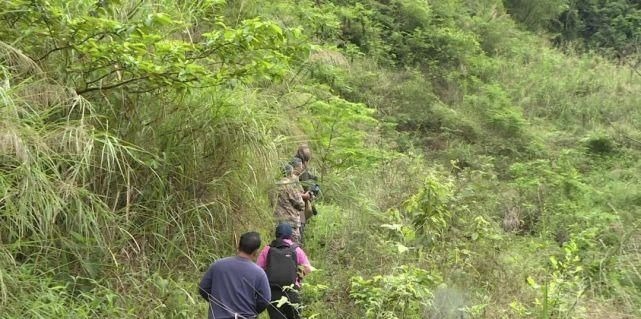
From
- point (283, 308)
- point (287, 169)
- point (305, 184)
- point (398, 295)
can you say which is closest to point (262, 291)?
point (283, 308)

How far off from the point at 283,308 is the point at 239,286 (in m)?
0.89

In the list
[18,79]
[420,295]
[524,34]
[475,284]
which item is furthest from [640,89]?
[18,79]

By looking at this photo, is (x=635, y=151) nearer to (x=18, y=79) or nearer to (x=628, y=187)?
(x=628, y=187)

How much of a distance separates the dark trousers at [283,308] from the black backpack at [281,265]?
0.08m

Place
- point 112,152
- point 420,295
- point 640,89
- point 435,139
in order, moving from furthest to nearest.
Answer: point 640,89 → point 435,139 → point 112,152 → point 420,295

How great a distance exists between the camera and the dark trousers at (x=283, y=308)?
559 cm

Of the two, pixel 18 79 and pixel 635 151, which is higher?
pixel 18 79

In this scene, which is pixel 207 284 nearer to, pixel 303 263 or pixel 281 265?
pixel 281 265

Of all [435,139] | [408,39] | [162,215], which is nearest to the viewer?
[162,215]

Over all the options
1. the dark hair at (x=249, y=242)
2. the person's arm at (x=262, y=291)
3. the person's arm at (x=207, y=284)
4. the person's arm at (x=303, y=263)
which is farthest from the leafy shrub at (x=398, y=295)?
the person's arm at (x=207, y=284)

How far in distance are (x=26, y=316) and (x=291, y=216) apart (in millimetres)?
2996

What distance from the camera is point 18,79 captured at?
5.67m

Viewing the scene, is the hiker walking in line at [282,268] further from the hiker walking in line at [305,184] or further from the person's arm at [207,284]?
the hiker walking in line at [305,184]

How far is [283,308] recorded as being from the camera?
226 inches
